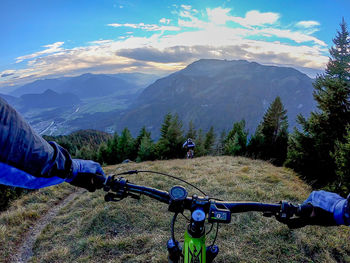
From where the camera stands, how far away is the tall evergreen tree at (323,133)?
1095cm

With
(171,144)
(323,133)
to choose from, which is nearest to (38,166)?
(323,133)

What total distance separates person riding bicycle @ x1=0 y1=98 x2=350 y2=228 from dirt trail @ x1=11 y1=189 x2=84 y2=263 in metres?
5.56

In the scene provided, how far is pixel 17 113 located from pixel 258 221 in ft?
21.2

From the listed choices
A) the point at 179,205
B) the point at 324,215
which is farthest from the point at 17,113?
the point at 324,215

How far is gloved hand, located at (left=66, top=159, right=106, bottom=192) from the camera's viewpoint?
5.70 feet

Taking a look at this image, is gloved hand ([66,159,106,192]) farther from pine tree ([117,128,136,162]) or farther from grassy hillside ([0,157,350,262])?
pine tree ([117,128,136,162])

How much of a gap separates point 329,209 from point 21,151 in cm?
226

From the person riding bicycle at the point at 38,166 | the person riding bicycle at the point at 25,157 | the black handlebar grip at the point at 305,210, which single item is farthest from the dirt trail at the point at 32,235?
the black handlebar grip at the point at 305,210

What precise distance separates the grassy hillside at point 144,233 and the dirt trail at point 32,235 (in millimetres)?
192

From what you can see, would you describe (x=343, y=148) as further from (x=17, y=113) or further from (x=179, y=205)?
(x=17, y=113)

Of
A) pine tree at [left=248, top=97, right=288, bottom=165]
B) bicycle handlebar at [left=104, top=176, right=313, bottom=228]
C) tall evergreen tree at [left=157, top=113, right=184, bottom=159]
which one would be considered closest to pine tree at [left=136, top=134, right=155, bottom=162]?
tall evergreen tree at [left=157, top=113, right=184, bottom=159]

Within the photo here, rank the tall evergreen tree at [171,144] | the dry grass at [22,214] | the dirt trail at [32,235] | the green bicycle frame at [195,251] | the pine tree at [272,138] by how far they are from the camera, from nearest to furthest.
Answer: the green bicycle frame at [195,251]
the dirt trail at [32,235]
the dry grass at [22,214]
the pine tree at [272,138]
the tall evergreen tree at [171,144]

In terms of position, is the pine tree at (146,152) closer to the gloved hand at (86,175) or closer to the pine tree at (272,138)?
the pine tree at (272,138)

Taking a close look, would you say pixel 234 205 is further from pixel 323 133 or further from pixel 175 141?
pixel 175 141
